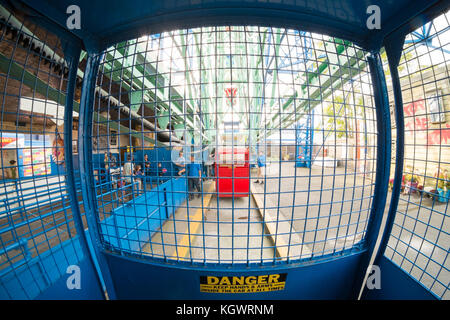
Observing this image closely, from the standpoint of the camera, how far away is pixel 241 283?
171 centimetres

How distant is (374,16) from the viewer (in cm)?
135

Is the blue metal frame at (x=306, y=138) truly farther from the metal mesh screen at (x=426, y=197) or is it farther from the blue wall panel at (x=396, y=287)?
the blue wall panel at (x=396, y=287)

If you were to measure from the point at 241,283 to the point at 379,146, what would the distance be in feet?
5.78

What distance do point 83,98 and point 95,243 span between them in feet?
4.46

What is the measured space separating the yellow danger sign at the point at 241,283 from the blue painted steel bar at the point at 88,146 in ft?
3.50

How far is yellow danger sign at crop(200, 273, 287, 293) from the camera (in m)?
1.70

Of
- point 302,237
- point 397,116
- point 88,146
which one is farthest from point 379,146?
point 88,146

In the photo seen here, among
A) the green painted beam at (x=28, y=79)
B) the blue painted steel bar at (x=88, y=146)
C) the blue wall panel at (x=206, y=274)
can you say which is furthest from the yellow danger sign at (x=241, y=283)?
the green painted beam at (x=28, y=79)

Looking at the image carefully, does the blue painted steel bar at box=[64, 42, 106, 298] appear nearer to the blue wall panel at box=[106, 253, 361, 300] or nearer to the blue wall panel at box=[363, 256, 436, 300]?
the blue wall panel at box=[106, 253, 361, 300]

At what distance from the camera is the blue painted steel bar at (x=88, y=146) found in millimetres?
1670

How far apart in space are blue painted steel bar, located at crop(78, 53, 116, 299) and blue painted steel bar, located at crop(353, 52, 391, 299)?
2419mm
